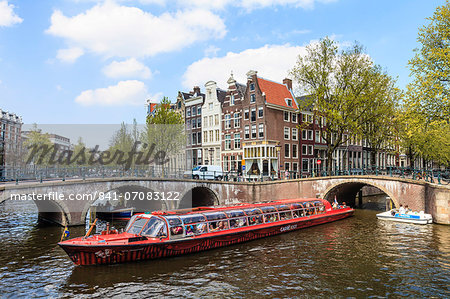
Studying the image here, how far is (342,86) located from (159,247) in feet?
98.6

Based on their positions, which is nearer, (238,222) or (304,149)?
(238,222)

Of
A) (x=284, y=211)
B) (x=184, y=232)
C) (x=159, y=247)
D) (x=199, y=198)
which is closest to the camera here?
(x=159, y=247)

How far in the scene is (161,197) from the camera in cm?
3238

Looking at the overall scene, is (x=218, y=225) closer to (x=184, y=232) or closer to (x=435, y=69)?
(x=184, y=232)

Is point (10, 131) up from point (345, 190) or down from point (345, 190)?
up

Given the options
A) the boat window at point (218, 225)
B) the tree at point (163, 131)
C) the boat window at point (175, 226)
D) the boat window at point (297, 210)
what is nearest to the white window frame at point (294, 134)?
the tree at point (163, 131)

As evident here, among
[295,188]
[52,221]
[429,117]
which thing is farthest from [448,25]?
[52,221]

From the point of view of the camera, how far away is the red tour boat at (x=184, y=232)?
15.9 m

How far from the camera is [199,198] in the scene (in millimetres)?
39406

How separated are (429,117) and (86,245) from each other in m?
26.4

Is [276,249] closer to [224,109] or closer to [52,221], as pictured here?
[52,221]

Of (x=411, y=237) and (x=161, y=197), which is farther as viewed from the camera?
(x=161, y=197)

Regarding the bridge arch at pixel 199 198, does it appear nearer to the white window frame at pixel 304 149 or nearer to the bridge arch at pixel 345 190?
the bridge arch at pixel 345 190

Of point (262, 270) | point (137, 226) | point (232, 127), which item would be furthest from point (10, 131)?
point (262, 270)
